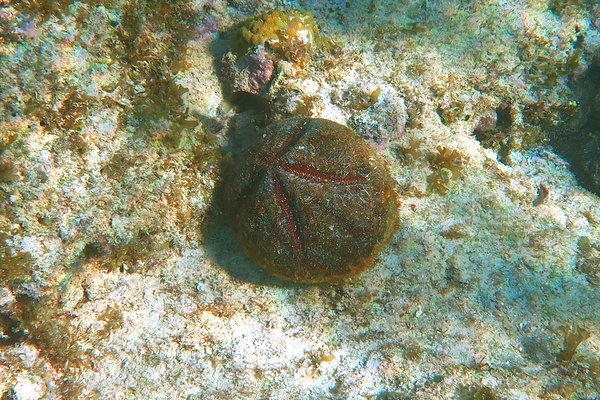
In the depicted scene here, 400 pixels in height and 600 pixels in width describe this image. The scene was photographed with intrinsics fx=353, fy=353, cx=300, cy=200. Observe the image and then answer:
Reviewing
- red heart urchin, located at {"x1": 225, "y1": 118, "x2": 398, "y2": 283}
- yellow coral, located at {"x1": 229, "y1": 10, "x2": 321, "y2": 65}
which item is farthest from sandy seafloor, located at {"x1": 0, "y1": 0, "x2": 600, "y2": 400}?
red heart urchin, located at {"x1": 225, "y1": 118, "x2": 398, "y2": 283}

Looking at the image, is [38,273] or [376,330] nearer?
[38,273]

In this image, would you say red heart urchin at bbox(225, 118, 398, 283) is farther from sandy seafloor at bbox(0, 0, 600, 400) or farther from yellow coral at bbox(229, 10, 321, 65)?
yellow coral at bbox(229, 10, 321, 65)

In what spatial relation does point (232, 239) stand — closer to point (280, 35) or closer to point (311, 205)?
point (311, 205)

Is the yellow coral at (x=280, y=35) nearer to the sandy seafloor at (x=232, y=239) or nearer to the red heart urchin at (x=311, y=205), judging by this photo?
the sandy seafloor at (x=232, y=239)

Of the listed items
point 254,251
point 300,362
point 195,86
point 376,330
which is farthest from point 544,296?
point 195,86

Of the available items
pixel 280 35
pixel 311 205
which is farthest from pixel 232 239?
pixel 280 35

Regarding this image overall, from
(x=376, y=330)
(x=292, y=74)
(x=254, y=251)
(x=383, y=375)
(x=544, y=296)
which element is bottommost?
(x=383, y=375)

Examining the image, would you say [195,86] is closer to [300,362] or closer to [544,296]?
[300,362]
